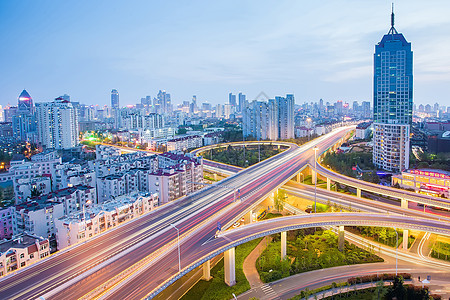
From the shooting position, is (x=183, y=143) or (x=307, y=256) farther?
(x=183, y=143)

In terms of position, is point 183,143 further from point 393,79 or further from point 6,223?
point 393,79

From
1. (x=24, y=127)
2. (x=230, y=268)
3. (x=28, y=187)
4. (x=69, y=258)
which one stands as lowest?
(x=230, y=268)

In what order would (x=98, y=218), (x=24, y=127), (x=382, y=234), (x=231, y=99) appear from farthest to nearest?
(x=231, y=99) < (x=24, y=127) < (x=382, y=234) < (x=98, y=218)

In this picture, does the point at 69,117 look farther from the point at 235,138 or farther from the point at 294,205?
the point at 294,205

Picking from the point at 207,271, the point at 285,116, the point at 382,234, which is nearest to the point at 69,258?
the point at 207,271

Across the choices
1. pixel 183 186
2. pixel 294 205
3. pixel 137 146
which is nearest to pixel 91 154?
pixel 137 146

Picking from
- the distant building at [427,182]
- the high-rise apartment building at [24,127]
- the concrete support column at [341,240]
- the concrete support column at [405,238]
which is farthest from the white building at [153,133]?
the concrete support column at [405,238]
